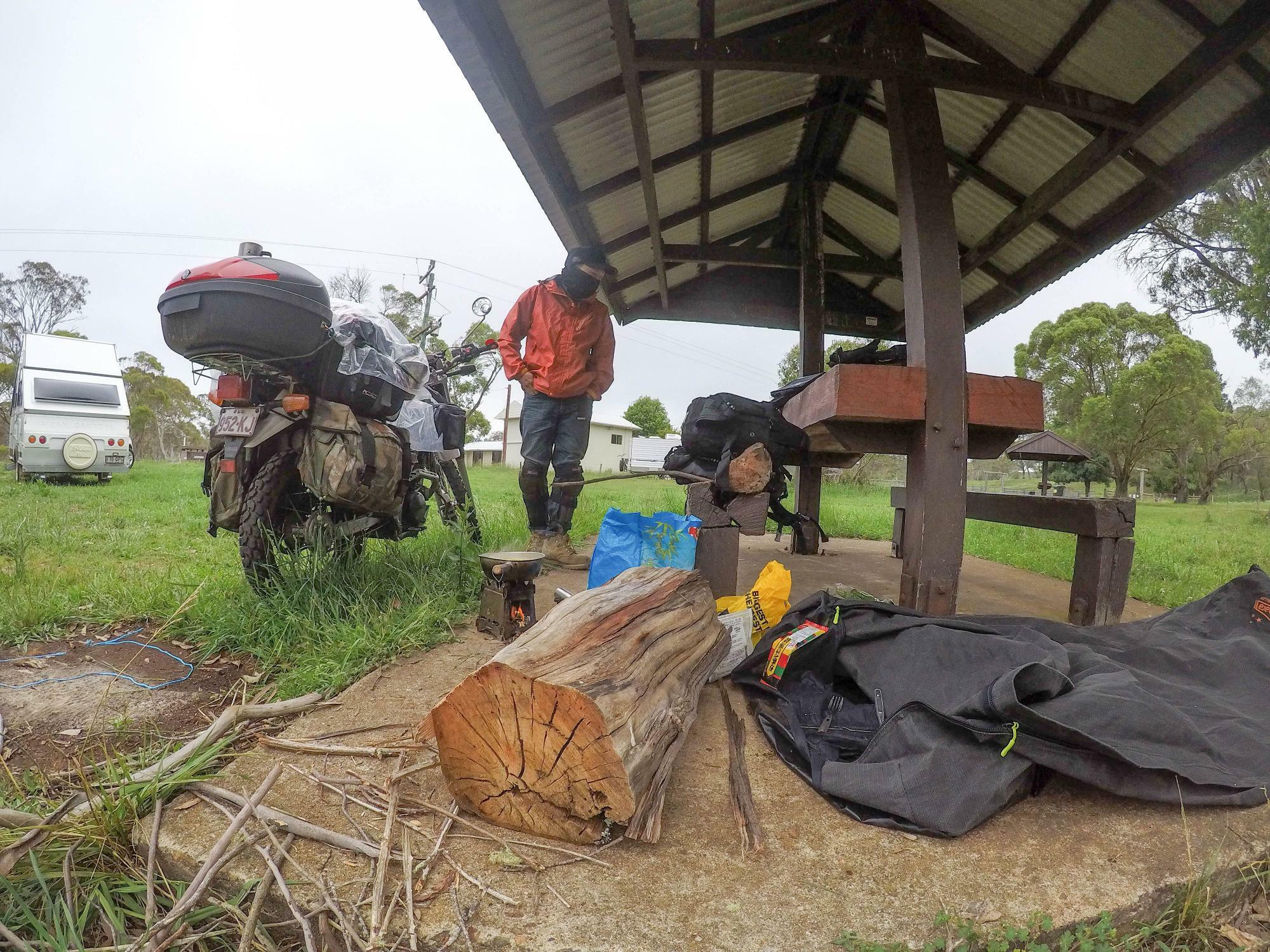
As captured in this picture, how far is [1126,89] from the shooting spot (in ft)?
9.14

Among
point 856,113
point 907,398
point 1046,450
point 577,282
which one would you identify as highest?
point 856,113

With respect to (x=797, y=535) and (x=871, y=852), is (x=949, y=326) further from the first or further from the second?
(x=797, y=535)

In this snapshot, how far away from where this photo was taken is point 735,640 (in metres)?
2.27

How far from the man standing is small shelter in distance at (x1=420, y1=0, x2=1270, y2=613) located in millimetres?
443

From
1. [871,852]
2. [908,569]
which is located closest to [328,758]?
[871,852]

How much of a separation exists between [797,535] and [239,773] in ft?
13.0

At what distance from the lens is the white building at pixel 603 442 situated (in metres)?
44.9

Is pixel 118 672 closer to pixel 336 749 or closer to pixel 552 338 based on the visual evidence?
pixel 336 749

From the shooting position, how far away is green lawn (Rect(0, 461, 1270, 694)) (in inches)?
96.0

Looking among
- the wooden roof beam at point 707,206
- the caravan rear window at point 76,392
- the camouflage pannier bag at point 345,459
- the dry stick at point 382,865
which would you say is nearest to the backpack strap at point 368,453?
the camouflage pannier bag at point 345,459

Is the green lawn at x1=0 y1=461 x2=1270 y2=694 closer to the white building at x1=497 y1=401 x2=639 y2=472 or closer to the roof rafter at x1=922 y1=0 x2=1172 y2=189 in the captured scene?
the roof rafter at x1=922 y1=0 x2=1172 y2=189

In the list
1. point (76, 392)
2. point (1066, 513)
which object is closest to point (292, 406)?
point (1066, 513)

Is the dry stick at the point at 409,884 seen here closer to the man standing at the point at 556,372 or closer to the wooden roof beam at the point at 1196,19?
the man standing at the point at 556,372

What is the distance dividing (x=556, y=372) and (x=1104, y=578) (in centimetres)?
288
